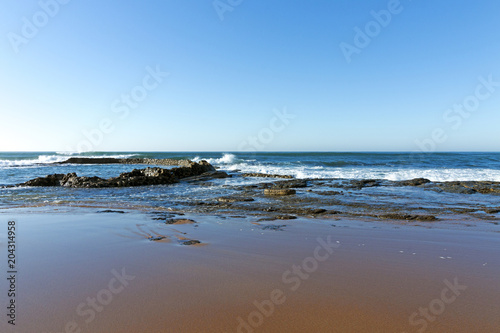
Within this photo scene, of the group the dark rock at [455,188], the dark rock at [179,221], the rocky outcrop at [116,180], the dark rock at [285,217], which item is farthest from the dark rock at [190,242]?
the dark rock at [455,188]

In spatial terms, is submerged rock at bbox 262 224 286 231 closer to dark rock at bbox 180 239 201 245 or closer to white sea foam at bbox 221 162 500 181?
dark rock at bbox 180 239 201 245

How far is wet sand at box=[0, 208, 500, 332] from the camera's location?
2.48 m

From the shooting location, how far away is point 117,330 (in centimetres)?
235

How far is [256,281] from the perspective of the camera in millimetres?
3291

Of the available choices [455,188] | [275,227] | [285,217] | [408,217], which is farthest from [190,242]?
[455,188]

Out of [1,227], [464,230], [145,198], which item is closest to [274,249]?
[464,230]

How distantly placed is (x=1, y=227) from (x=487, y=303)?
25.5 feet

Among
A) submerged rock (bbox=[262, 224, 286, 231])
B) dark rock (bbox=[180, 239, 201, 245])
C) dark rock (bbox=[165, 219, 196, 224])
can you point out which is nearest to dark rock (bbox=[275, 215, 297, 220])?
submerged rock (bbox=[262, 224, 286, 231])

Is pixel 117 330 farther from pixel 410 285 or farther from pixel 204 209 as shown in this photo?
pixel 204 209

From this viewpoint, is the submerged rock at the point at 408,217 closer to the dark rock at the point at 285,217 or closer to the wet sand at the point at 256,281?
the wet sand at the point at 256,281

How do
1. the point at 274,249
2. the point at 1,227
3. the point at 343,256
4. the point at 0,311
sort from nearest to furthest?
the point at 0,311
the point at 343,256
the point at 274,249
the point at 1,227

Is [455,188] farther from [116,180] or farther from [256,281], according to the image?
[116,180]

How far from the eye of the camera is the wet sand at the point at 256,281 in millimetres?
2480

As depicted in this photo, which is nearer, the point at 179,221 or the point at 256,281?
the point at 256,281
